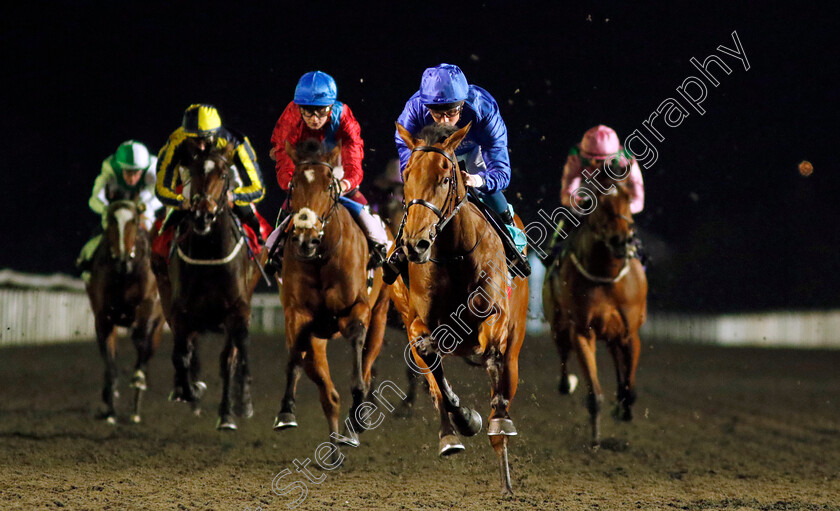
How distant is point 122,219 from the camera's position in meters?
8.70

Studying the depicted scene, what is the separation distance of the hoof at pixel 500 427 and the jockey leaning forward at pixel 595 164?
3310 mm

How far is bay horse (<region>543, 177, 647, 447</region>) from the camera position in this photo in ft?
24.5

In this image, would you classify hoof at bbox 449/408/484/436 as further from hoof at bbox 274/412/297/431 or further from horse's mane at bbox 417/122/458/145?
horse's mane at bbox 417/122/458/145

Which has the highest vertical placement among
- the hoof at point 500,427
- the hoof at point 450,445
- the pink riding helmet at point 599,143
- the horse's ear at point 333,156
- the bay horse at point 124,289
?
the pink riding helmet at point 599,143

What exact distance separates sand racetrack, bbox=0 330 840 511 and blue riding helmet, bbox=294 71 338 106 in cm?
263

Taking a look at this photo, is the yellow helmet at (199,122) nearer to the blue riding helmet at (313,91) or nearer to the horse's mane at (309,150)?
the blue riding helmet at (313,91)

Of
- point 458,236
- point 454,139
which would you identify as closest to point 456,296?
point 458,236

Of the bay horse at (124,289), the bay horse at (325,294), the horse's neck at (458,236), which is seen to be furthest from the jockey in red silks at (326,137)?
the bay horse at (124,289)

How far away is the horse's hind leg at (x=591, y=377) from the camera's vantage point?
7344mm

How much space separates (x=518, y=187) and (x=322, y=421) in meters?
3.84

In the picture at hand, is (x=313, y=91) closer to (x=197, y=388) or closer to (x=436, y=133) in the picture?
(x=436, y=133)

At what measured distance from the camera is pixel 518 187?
6.57 m

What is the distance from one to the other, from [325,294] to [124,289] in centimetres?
358

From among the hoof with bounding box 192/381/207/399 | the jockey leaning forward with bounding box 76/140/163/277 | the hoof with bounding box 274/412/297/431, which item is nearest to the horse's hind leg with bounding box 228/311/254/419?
the hoof with bounding box 192/381/207/399
